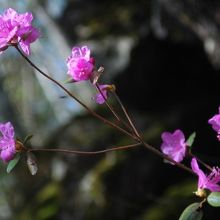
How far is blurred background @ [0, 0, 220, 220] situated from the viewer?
4512 mm

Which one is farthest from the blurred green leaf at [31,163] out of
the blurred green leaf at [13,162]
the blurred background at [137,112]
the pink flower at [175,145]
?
the blurred background at [137,112]

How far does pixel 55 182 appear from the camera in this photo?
5504mm

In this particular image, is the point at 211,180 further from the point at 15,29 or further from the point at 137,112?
the point at 137,112

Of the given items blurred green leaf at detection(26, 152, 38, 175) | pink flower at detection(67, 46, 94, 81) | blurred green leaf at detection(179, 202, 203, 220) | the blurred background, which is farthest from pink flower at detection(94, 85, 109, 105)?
the blurred background

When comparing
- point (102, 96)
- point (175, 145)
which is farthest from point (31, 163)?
point (175, 145)

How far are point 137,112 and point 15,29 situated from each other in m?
4.72

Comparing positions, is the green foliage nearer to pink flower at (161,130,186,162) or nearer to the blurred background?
pink flower at (161,130,186,162)

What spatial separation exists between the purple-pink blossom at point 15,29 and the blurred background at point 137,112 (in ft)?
8.63

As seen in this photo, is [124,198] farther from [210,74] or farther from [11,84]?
[11,84]

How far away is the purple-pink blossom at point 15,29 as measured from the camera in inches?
50.1

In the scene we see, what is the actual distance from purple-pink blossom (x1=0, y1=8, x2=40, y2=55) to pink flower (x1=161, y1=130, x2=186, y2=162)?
51cm

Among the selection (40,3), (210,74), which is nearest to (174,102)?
(210,74)

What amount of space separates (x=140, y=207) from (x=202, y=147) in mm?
1034

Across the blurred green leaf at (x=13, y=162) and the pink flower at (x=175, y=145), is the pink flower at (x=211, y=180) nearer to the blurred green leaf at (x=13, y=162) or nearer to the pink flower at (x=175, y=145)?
the pink flower at (x=175, y=145)
